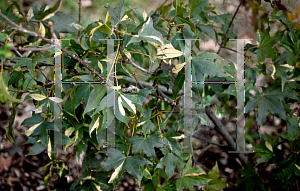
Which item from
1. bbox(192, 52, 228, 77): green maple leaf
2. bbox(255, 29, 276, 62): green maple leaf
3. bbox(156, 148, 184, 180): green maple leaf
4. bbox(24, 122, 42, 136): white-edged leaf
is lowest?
bbox(156, 148, 184, 180): green maple leaf

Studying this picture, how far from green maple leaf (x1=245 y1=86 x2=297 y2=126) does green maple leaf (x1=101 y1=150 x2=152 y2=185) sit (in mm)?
359

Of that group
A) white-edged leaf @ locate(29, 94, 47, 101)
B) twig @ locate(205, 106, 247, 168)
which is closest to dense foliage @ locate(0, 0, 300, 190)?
white-edged leaf @ locate(29, 94, 47, 101)

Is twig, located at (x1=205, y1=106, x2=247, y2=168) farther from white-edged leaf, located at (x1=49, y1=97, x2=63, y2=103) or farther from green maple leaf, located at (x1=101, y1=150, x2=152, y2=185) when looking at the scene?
white-edged leaf, located at (x1=49, y1=97, x2=63, y2=103)

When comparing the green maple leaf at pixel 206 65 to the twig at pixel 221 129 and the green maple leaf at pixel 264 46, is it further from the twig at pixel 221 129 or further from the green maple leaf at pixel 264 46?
the twig at pixel 221 129

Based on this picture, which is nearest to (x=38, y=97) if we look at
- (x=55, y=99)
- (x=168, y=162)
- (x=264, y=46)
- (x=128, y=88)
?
(x=55, y=99)

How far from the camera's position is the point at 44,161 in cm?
125

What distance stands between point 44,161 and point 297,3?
1.46 meters

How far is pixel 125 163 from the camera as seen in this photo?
1.89 ft

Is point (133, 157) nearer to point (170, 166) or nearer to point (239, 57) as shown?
point (170, 166)

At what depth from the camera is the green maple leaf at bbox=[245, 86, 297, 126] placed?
27.7 inches

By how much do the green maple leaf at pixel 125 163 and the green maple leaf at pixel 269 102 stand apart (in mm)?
359

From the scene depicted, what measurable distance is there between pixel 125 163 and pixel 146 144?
66 mm

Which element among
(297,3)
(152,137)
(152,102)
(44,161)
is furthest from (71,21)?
(297,3)

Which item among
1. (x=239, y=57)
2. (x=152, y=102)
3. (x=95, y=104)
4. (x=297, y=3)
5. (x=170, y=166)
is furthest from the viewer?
(x=297, y=3)
